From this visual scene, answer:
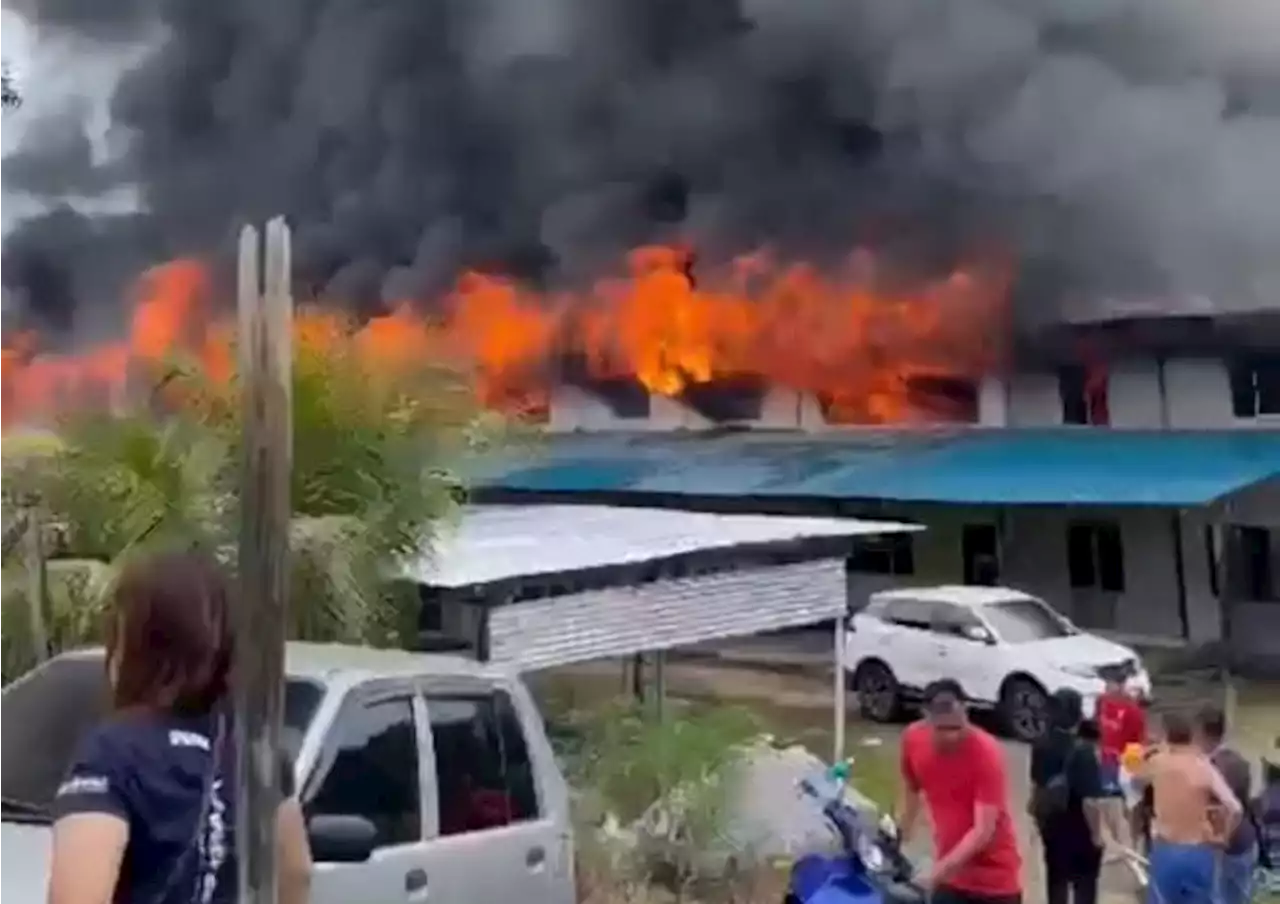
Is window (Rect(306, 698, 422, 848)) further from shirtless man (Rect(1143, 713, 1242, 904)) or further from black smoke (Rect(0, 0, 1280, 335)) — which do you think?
black smoke (Rect(0, 0, 1280, 335))

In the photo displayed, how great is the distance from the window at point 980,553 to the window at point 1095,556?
84cm

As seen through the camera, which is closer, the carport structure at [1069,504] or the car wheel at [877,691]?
the car wheel at [877,691]

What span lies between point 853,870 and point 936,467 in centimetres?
1590

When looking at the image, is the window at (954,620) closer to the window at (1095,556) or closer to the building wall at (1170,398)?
the window at (1095,556)

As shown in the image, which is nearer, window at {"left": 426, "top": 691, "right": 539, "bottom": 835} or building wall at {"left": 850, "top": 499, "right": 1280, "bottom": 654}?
window at {"left": 426, "top": 691, "right": 539, "bottom": 835}

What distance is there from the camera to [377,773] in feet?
17.5

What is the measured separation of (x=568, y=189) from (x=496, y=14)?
309cm

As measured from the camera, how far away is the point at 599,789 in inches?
355

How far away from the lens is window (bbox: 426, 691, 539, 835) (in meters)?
5.54

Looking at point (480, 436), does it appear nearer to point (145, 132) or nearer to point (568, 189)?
point (568, 189)

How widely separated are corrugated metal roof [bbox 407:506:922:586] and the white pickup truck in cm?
312

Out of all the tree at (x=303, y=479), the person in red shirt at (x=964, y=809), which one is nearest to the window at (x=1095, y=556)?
the tree at (x=303, y=479)

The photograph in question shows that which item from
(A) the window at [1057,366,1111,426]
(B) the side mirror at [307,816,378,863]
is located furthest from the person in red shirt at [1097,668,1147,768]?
(A) the window at [1057,366,1111,426]

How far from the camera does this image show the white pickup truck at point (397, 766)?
16.8 feet
